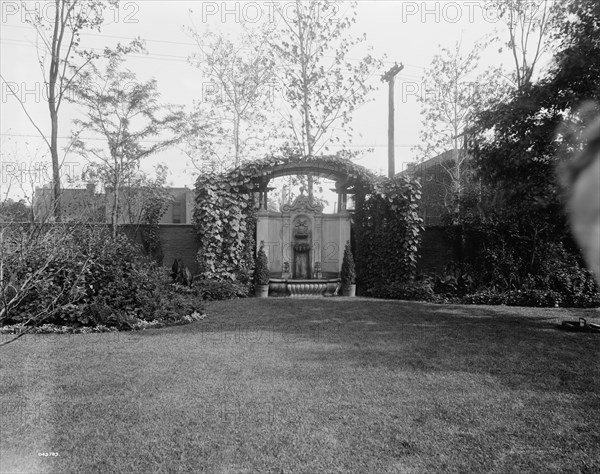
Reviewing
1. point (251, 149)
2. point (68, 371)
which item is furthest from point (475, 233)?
point (251, 149)

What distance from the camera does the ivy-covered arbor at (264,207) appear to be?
11.1 m

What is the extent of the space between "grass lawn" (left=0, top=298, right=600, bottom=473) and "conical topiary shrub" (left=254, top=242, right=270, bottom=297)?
14.9 feet

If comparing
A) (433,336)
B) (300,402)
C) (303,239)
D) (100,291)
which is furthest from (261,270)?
(300,402)

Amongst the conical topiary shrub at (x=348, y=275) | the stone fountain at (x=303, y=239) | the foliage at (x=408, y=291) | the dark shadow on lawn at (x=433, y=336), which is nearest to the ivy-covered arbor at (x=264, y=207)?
the foliage at (x=408, y=291)

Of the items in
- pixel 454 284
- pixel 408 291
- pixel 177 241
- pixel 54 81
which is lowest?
pixel 408 291

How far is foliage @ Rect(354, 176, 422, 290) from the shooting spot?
1151 cm

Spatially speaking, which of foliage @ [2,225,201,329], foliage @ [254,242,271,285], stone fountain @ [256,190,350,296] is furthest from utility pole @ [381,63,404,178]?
foliage @ [2,225,201,329]

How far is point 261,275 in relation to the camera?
11016 millimetres

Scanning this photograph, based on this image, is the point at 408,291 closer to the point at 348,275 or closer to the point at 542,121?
the point at 348,275

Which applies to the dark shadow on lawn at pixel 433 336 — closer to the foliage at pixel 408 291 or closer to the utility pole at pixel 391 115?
the foliage at pixel 408 291

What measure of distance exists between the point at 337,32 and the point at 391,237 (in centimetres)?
1008

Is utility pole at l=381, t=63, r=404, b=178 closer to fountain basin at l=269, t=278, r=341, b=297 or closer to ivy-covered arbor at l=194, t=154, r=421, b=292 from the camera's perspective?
ivy-covered arbor at l=194, t=154, r=421, b=292

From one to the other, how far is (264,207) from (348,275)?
3.14m

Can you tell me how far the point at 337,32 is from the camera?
688 inches
